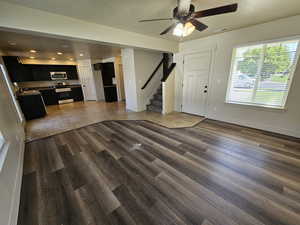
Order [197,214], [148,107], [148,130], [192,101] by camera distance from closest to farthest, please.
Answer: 1. [197,214]
2. [148,130]
3. [192,101]
4. [148,107]

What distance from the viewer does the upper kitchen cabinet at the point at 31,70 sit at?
Answer: 5309mm

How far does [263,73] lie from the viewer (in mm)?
2975

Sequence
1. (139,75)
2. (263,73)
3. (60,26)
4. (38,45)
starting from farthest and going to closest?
(139,75) < (38,45) < (263,73) < (60,26)

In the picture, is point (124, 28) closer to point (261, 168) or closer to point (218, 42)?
point (218, 42)

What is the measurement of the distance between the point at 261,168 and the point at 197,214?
1.44 meters

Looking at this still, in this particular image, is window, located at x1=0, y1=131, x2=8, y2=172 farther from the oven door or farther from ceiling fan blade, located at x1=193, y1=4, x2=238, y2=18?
the oven door

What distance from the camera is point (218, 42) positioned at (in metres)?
3.54

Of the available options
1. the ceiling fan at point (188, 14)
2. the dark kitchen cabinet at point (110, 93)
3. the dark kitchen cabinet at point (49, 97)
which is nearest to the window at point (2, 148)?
the ceiling fan at point (188, 14)

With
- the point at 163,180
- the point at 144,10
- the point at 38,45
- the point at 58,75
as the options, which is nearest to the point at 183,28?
the point at 144,10

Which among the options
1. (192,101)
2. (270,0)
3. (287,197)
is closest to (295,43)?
(270,0)

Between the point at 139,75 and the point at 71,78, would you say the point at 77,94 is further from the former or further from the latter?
the point at 139,75

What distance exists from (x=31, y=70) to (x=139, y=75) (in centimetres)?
613

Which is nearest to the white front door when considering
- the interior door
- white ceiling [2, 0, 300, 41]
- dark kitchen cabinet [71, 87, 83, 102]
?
white ceiling [2, 0, 300, 41]

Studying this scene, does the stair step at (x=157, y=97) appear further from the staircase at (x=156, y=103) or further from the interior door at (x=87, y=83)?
the interior door at (x=87, y=83)
